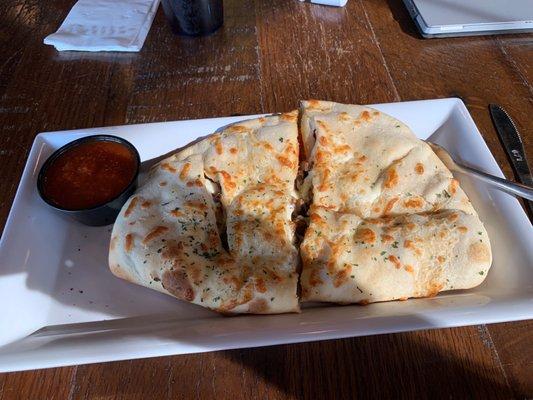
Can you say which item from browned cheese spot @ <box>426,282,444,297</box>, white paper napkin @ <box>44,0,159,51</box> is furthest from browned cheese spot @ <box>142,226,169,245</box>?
white paper napkin @ <box>44,0,159,51</box>

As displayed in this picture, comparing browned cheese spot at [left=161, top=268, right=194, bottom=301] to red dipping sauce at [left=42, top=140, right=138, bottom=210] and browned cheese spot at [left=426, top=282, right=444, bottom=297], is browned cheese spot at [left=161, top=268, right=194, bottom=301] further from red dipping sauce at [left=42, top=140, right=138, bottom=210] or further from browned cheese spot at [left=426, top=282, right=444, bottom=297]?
browned cheese spot at [left=426, top=282, right=444, bottom=297]

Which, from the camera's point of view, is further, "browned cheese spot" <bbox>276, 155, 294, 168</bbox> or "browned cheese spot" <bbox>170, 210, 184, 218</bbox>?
"browned cheese spot" <bbox>276, 155, 294, 168</bbox>

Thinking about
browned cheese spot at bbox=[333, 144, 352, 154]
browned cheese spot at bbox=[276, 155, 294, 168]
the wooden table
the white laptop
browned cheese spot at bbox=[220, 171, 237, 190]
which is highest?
the white laptop

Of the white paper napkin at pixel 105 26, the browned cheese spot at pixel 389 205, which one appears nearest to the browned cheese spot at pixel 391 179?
the browned cheese spot at pixel 389 205

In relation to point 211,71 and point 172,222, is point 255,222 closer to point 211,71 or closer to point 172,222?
point 172,222

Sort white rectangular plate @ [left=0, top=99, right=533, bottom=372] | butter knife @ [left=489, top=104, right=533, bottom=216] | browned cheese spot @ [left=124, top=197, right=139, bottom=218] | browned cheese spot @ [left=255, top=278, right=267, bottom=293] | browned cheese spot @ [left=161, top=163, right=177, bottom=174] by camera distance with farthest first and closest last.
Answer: butter knife @ [left=489, top=104, right=533, bottom=216], browned cheese spot @ [left=161, top=163, right=177, bottom=174], browned cheese spot @ [left=124, top=197, right=139, bottom=218], browned cheese spot @ [left=255, top=278, right=267, bottom=293], white rectangular plate @ [left=0, top=99, right=533, bottom=372]

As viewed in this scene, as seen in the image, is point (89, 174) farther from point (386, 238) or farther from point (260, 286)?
point (386, 238)

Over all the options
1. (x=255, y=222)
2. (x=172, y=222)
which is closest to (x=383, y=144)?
(x=255, y=222)
